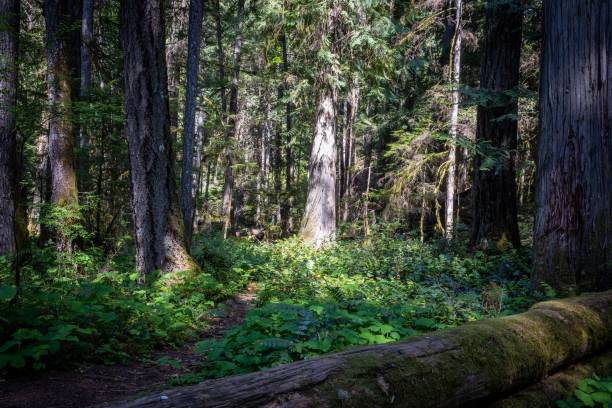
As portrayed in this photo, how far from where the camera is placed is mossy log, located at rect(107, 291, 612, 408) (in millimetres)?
1992

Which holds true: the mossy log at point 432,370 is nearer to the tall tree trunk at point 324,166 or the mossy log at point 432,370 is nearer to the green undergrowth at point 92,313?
the green undergrowth at point 92,313

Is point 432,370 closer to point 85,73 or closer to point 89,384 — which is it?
point 89,384

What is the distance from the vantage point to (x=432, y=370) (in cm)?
261

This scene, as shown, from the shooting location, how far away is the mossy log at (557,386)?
3127 millimetres

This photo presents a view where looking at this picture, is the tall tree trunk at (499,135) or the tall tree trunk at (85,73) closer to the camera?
the tall tree trunk at (499,135)

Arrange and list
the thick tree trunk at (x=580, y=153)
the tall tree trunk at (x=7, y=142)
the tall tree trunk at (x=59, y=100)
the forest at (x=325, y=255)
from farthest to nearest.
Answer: the tall tree trunk at (x=59, y=100) < the tall tree trunk at (x=7, y=142) < the thick tree trunk at (x=580, y=153) < the forest at (x=325, y=255)

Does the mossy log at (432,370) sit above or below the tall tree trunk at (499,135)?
below

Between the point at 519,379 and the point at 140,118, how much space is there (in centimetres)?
690

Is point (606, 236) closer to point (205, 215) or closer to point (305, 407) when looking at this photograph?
point (305, 407)

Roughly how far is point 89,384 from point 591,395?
4.33 metres

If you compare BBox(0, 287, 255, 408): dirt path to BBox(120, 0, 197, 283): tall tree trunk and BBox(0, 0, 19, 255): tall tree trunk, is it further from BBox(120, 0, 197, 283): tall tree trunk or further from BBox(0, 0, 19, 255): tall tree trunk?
BBox(0, 0, 19, 255): tall tree trunk

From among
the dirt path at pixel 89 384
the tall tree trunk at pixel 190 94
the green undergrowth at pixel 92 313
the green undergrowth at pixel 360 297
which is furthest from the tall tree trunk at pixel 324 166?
the dirt path at pixel 89 384

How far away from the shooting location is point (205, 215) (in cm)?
2578

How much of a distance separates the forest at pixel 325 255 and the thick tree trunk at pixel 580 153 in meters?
0.02
